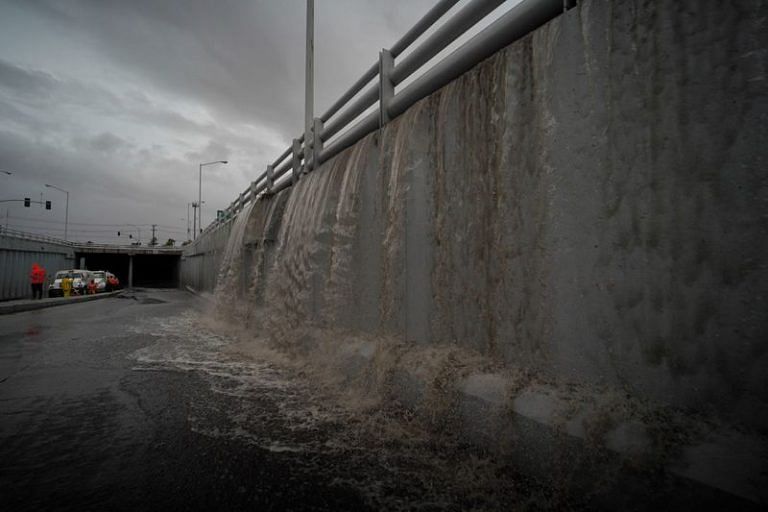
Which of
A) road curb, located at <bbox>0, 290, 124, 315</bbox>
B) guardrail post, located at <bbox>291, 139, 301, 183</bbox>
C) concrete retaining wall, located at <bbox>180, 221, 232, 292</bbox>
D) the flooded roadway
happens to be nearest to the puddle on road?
the flooded roadway

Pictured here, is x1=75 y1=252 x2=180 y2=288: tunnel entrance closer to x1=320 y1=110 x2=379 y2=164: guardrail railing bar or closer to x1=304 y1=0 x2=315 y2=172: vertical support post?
x1=304 y1=0 x2=315 y2=172: vertical support post

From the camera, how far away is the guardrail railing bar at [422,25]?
4.26 metres

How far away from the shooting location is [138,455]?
109 inches

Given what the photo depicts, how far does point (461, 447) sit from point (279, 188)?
925 centimetres

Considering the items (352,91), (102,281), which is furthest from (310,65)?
(102,281)

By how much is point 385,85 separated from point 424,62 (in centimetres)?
76

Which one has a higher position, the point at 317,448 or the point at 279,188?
the point at 279,188

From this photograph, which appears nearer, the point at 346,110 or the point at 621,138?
the point at 621,138

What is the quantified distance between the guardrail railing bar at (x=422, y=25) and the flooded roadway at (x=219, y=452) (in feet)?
12.7

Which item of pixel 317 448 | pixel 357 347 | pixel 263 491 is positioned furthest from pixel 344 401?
pixel 263 491

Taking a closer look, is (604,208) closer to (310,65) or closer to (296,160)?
(296,160)

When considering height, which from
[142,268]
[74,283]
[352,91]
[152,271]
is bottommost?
[74,283]

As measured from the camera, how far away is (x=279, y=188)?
11023 millimetres

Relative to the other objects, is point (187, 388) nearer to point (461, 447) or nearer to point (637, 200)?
point (461, 447)
